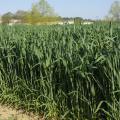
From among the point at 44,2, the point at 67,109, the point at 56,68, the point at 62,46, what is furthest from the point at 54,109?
the point at 44,2

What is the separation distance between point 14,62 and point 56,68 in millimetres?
1240

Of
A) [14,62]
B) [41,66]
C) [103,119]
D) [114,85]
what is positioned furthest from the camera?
[14,62]

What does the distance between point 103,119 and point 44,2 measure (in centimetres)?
3600

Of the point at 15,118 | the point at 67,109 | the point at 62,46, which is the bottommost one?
the point at 15,118

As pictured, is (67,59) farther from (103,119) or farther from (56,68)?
(103,119)

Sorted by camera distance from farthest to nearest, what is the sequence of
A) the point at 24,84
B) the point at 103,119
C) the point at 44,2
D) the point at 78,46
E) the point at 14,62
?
1. the point at 44,2
2. the point at 14,62
3. the point at 24,84
4. the point at 78,46
5. the point at 103,119

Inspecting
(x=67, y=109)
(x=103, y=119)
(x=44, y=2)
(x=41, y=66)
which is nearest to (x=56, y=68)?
(x=41, y=66)

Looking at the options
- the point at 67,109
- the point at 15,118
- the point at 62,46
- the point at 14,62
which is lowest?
the point at 15,118

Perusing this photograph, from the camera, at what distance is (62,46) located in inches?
185

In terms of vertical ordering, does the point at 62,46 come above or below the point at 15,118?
above

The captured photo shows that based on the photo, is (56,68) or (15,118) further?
(15,118)

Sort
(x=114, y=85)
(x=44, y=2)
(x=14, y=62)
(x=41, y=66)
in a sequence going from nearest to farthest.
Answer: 1. (x=114, y=85)
2. (x=41, y=66)
3. (x=14, y=62)
4. (x=44, y=2)

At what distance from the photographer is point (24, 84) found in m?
5.38

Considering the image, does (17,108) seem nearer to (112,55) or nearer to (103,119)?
(103,119)
